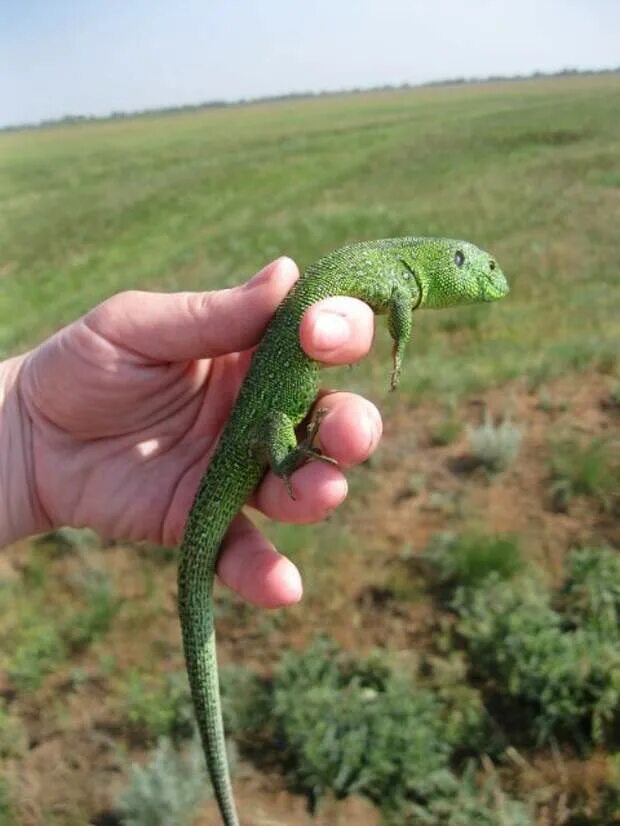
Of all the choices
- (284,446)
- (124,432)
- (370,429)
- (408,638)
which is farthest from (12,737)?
(370,429)

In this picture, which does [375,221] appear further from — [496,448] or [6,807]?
[6,807]

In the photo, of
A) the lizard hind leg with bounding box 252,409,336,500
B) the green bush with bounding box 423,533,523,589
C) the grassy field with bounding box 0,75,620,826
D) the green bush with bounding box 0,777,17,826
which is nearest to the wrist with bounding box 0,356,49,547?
the lizard hind leg with bounding box 252,409,336,500

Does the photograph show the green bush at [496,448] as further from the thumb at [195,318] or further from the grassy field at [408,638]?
the thumb at [195,318]

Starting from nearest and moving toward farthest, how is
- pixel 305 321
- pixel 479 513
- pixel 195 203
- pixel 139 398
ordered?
pixel 305 321, pixel 139 398, pixel 479 513, pixel 195 203

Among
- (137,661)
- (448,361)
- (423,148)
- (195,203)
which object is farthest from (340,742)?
(423,148)

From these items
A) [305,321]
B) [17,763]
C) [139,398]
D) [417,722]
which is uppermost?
[305,321]

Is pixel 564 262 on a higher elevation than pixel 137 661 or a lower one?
higher

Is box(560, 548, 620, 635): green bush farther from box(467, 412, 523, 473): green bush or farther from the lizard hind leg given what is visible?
the lizard hind leg

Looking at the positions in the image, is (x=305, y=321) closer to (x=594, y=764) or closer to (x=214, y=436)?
(x=214, y=436)
